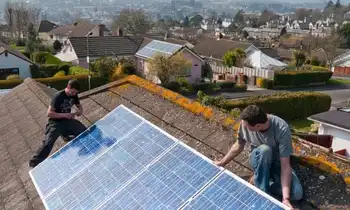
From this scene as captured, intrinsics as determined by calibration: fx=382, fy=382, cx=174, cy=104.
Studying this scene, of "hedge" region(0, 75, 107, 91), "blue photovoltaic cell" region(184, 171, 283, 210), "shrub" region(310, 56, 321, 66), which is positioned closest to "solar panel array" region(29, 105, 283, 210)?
"blue photovoltaic cell" region(184, 171, 283, 210)

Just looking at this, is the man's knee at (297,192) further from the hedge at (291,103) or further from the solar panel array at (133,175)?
the hedge at (291,103)

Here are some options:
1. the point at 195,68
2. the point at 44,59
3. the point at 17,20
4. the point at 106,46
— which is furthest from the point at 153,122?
the point at 17,20

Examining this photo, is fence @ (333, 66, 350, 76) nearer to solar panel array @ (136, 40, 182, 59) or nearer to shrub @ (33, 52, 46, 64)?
solar panel array @ (136, 40, 182, 59)

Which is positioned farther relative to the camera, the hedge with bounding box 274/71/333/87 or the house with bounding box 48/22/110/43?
the house with bounding box 48/22/110/43

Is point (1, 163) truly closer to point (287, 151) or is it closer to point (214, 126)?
point (214, 126)

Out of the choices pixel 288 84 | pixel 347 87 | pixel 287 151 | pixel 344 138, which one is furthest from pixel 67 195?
pixel 347 87

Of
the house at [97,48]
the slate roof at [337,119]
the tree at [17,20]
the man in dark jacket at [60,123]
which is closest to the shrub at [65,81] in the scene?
the house at [97,48]
